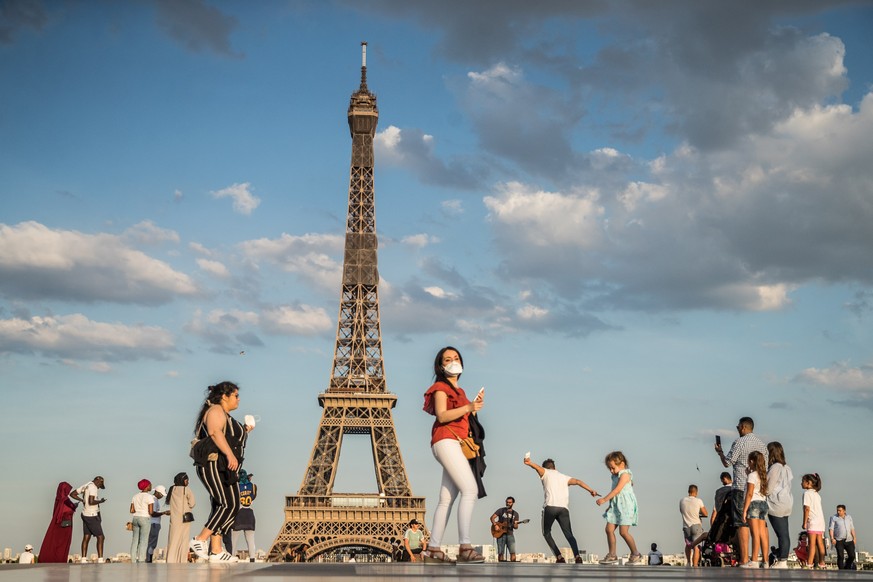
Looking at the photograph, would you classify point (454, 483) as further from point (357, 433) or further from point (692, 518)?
point (357, 433)

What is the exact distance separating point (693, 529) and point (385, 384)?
54.6 metres

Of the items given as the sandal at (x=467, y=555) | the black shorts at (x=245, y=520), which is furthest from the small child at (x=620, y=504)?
the black shorts at (x=245, y=520)

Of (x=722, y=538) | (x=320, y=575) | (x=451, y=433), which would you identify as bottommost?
(x=320, y=575)

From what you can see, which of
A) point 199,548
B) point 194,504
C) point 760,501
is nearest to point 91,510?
point 194,504

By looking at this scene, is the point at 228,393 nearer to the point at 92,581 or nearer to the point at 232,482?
the point at 232,482

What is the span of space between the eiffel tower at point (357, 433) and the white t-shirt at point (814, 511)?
45694 mm

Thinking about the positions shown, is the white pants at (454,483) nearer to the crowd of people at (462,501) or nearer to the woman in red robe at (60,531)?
the crowd of people at (462,501)

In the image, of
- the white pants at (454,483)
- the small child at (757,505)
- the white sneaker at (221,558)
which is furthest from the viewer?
the small child at (757,505)

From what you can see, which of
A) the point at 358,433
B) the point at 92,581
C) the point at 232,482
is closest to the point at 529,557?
the point at 358,433

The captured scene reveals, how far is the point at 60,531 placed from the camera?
17391 mm

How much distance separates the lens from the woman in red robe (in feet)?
56.4

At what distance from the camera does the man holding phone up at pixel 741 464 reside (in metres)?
14.9

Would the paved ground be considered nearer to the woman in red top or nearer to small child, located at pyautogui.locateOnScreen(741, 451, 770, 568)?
the woman in red top

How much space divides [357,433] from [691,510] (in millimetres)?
53469
